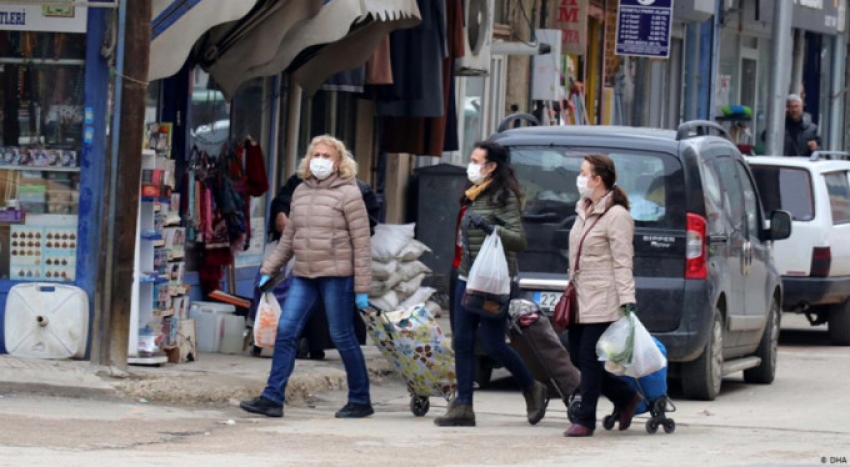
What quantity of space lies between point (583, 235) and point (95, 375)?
10.8 ft

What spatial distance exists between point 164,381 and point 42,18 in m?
2.50

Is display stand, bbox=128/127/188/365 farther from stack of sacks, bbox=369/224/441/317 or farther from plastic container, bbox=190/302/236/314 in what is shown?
stack of sacks, bbox=369/224/441/317

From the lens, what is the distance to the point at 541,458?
9562mm

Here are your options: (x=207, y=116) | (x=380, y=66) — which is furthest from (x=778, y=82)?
(x=207, y=116)

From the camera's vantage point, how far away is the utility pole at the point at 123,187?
11781 mm

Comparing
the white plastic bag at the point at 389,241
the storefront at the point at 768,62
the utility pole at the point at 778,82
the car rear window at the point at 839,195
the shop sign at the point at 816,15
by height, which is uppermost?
the shop sign at the point at 816,15

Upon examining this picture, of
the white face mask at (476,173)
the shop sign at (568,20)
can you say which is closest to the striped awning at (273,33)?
the white face mask at (476,173)

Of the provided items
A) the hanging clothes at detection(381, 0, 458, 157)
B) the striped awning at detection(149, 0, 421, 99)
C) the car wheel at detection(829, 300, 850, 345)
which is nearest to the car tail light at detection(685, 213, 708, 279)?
the striped awning at detection(149, 0, 421, 99)

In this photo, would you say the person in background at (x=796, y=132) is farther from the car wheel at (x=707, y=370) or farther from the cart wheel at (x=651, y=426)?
the cart wheel at (x=651, y=426)

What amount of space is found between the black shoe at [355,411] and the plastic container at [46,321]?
1.90m

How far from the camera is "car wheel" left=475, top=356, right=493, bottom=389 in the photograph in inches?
528

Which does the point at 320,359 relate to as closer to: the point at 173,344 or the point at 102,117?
the point at 173,344

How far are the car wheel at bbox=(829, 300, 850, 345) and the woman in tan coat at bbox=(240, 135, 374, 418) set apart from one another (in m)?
8.04

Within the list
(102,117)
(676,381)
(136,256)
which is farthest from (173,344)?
(676,381)
